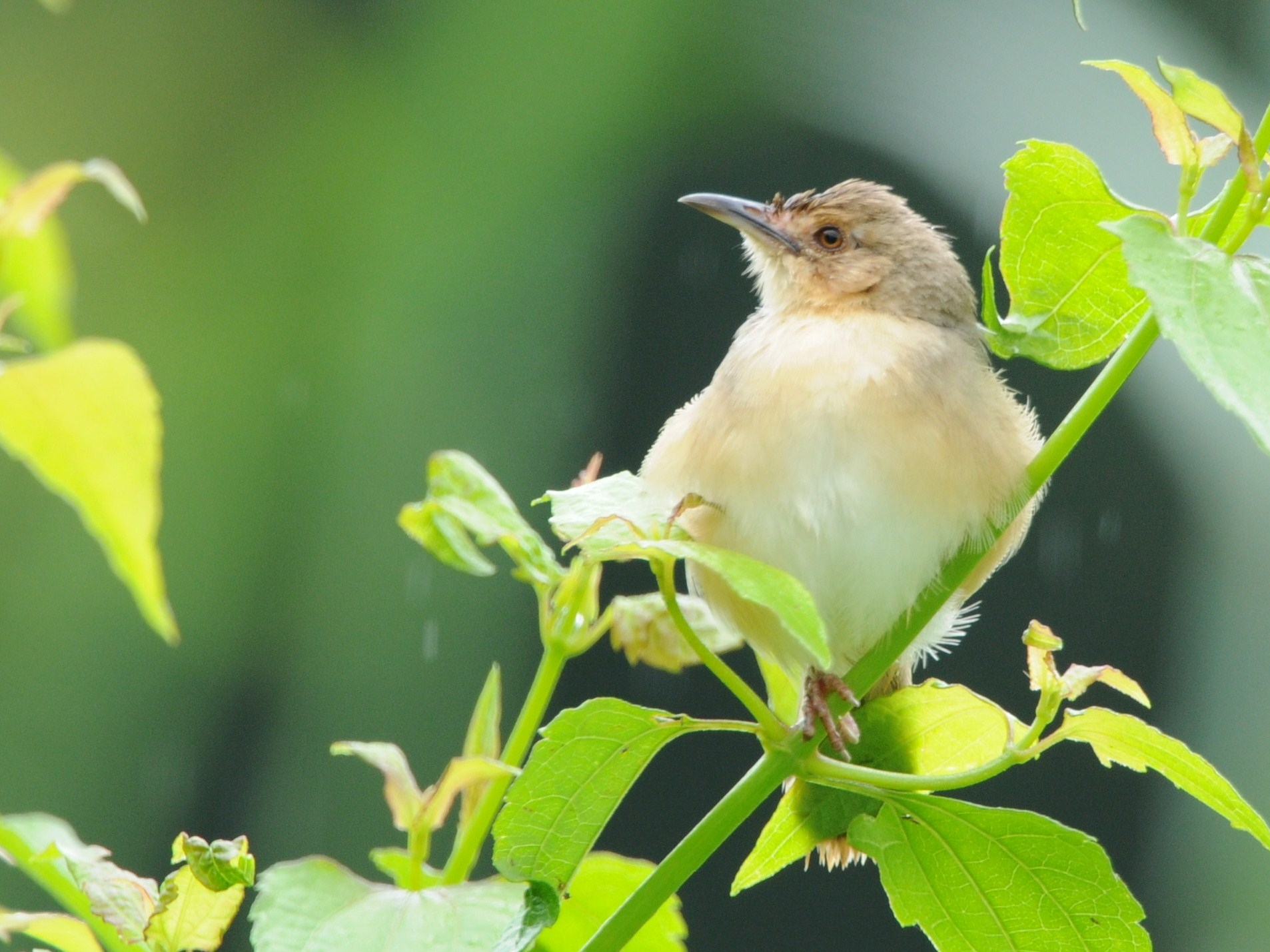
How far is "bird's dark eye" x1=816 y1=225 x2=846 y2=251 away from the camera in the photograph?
2199mm

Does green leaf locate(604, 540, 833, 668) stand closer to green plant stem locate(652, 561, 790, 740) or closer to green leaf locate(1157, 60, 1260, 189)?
green plant stem locate(652, 561, 790, 740)

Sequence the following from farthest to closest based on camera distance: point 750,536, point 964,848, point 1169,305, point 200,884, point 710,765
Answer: point 710,765 → point 750,536 → point 964,848 → point 200,884 → point 1169,305

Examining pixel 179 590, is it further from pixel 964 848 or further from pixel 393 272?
pixel 964 848

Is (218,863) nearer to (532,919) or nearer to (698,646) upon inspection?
(532,919)

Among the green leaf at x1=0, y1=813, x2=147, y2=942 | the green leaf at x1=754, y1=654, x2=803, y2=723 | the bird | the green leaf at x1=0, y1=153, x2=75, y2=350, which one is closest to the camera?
the green leaf at x1=0, y1=153, x2=75, y2=350

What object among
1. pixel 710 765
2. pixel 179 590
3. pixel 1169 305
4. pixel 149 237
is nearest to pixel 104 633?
pixel 179 590

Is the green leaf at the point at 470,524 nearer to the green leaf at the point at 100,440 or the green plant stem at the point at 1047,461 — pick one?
the green plant stem at the point at 1047,461

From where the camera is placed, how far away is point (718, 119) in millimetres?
5531

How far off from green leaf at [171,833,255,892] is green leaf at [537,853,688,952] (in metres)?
0.33

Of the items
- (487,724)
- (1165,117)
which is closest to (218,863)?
(487,724)

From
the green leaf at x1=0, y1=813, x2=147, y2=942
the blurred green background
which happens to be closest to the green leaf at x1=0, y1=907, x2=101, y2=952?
the green leaf at x1=0, y1=813, x2=147, y2=942

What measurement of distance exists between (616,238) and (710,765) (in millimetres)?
2083

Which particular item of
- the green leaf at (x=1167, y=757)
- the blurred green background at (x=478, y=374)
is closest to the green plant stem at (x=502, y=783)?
the green leaf at (x=1167, y=757)

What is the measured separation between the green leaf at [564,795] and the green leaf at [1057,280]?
0.40 meters
